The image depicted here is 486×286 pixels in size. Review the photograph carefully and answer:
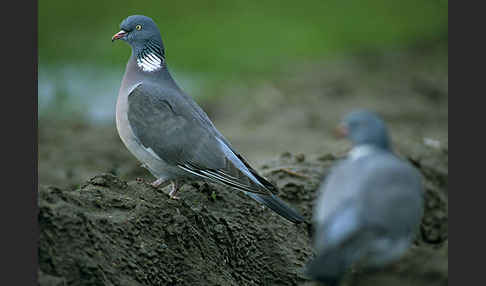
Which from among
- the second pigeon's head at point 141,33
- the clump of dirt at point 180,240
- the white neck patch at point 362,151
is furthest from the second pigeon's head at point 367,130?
the second pigeon's head at point 141,33

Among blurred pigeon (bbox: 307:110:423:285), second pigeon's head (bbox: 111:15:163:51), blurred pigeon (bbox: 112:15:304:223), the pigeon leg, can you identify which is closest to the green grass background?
second pigeon's head (bbox: 111:15:163:51)

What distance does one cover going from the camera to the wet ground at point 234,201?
4.51 meters

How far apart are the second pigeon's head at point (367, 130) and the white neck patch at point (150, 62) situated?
2.64 m

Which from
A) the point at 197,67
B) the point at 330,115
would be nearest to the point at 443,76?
the point at 330,115

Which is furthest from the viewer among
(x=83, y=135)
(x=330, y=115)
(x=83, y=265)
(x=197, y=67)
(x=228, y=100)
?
(x=197, y=67)

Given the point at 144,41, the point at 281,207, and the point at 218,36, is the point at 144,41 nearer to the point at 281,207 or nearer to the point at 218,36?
the point at 281,207

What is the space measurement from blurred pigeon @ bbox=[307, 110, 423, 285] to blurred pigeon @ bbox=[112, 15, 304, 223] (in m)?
1.66

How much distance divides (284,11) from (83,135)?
25.8 feet

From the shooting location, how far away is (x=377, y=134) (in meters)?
3.88

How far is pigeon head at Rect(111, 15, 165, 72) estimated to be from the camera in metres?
6.25

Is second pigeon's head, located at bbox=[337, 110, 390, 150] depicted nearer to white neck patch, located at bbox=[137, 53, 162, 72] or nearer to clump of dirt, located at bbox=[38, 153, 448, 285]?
clump of dirt, located at bbox=[38, 153, 448, 285]

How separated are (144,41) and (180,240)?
6.48 feet

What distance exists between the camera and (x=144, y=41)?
6297 mm

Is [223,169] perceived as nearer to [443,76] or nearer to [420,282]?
[420,282]
